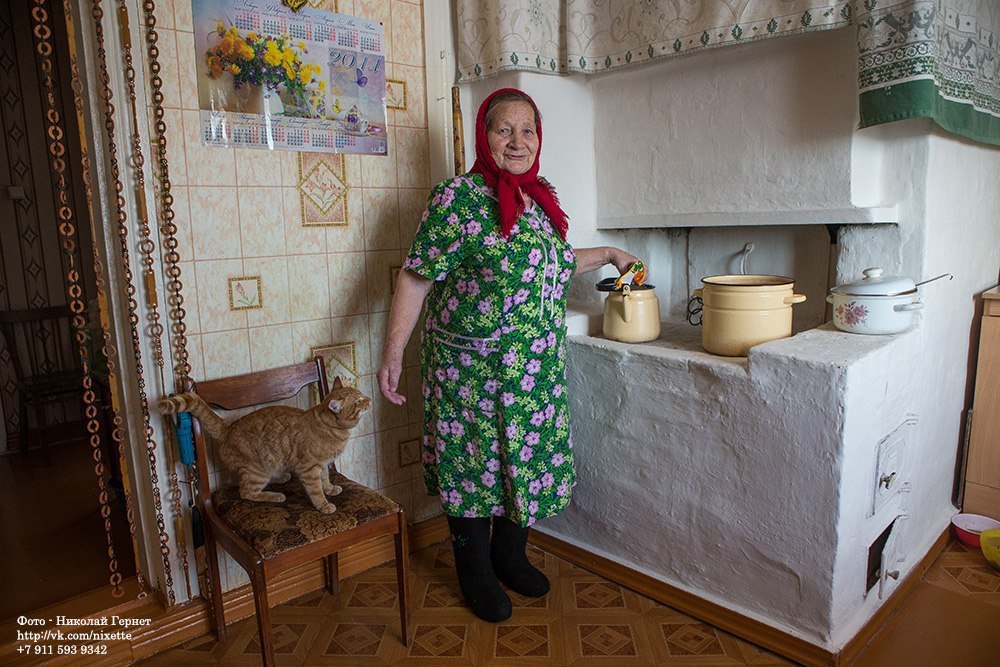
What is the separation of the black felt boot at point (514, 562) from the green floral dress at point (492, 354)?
149 millimetres

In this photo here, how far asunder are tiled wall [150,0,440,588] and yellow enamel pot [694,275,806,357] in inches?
39.2

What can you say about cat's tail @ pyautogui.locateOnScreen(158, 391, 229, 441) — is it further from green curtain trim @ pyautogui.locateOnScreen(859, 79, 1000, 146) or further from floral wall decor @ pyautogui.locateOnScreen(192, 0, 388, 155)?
green curtain trim @ pyautogui.locateOnScreen(859, 79, 1000, 146)

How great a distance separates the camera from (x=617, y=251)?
81.0 inches

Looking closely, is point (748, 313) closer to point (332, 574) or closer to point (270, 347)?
point (270, 347)

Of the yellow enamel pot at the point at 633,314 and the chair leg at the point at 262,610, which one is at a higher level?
the yellow enamel pot at the point at 633,314

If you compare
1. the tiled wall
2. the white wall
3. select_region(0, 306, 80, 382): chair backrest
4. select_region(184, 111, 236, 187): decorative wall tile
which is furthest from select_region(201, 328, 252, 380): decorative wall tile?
select_region(0, 306, 80, 382): chair backrest

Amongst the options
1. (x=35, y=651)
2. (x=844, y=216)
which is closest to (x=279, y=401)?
(x=35, y=651)

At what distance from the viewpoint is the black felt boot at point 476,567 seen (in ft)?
6.25

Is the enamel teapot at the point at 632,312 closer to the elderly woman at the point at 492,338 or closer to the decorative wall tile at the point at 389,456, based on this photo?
the elderly woman at the point at 492,338

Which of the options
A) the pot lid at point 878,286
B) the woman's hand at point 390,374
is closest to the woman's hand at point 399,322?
the woman's hand at point 390,374

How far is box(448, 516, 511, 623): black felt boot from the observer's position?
1906mm

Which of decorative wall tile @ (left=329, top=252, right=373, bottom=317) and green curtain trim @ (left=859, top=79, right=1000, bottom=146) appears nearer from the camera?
green curtain trim @ (left=859, top=79, right=1000, bottom=146)

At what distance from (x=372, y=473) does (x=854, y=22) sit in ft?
6.09

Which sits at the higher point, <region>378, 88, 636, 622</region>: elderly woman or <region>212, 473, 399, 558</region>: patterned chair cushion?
<region>378, 88, 636, 622</region>: elderly woman
